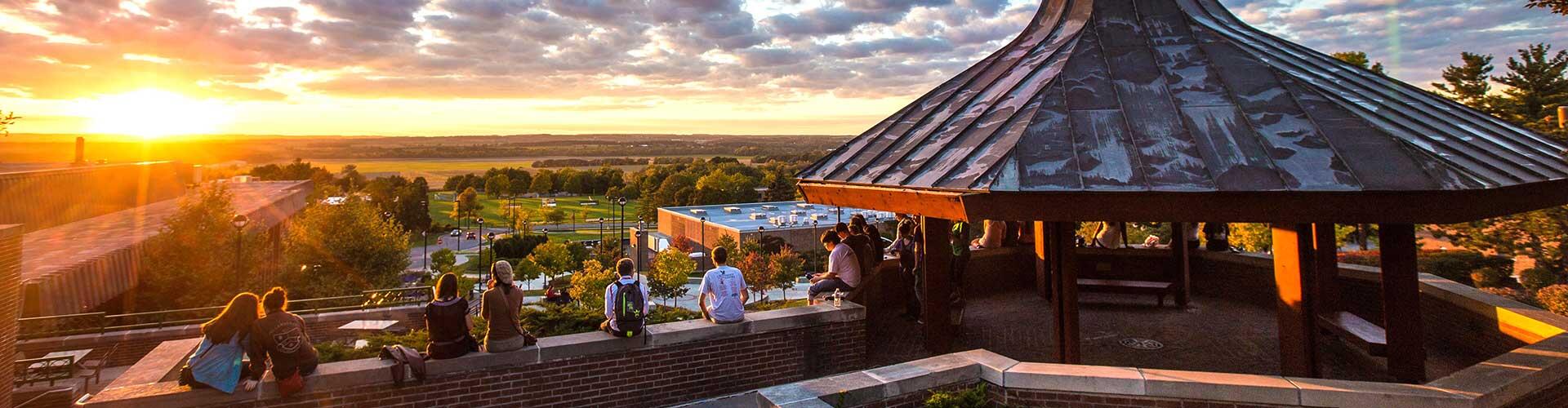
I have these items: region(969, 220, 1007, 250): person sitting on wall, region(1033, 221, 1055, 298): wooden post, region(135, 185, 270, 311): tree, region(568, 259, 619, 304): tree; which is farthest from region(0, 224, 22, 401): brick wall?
region(568, 259, 619, 304): tree

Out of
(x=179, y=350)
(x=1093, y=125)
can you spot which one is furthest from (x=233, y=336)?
(x=1093, y=125)

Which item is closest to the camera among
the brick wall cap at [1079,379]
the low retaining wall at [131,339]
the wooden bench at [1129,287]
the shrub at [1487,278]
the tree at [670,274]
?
the brick wall cap at [1079,379]

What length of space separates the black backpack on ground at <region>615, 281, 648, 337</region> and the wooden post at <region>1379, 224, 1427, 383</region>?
9.30 metres

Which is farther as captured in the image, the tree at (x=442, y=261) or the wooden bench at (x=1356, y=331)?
the tree at (x=442, y=261)

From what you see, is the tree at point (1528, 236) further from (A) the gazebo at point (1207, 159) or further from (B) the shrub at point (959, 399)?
(B) the shrub at point (959, 399)

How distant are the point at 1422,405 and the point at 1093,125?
426 cm

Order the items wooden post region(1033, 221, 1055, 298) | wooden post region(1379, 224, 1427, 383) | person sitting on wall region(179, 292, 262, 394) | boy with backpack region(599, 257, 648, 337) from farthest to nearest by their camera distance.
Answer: wooden post region(1033, 221, 1055, 298) < boy with backpack region(599, 257, 648, 337) < wooden post region(1379, 224, 1427, 383) < person sitting on wall region(179, 292, 262, 394)

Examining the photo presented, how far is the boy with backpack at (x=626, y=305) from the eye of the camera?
9336 millimetres

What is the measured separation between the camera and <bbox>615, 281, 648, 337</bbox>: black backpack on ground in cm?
938

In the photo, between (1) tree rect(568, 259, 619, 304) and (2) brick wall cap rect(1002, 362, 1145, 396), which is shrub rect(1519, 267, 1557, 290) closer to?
(2) brick wall cap rect(1002, 362, 1145, 396)

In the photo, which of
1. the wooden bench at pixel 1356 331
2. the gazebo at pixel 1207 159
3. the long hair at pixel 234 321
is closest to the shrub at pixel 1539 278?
the gazebo at pixel 1207 159

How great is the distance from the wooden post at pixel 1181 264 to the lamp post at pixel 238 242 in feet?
90.4

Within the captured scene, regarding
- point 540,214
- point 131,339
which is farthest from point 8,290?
point 540,214

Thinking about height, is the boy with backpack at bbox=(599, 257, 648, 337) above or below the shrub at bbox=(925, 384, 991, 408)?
above
